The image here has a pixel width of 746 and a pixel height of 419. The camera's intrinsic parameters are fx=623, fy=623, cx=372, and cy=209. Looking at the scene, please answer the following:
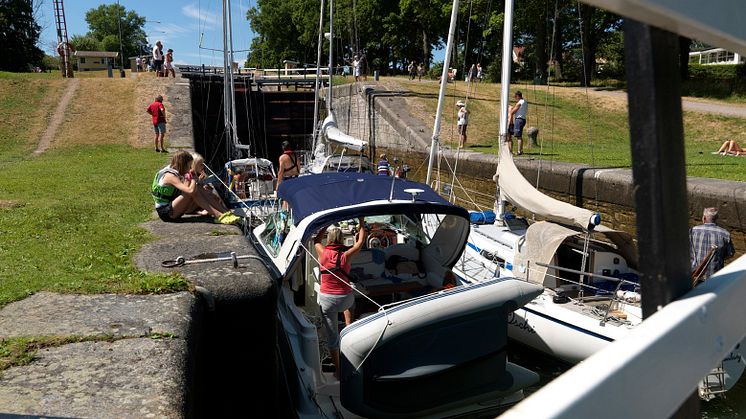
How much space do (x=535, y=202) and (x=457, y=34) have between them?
99.9 feet

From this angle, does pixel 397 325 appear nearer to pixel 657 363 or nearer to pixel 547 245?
pixel 547 245

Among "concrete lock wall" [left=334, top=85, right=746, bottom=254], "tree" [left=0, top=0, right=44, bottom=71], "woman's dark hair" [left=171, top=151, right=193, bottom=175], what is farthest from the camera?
"tree" [left=0, top=0, right=44, bottom=71]

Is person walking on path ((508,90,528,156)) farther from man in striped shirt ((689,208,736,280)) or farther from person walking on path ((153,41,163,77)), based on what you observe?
person walking on path ((153,41,163,77))

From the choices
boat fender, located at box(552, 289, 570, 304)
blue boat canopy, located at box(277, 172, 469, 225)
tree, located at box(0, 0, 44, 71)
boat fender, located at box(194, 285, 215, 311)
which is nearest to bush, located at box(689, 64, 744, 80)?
boat fender, located at box(552, 289, 570, 304)

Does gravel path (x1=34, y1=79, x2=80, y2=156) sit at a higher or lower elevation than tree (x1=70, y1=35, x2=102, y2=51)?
lower

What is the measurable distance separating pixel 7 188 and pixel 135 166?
4.33 meters

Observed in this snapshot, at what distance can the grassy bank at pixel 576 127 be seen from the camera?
14.0m

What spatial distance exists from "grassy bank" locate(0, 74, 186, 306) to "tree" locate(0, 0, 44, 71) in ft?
95.7

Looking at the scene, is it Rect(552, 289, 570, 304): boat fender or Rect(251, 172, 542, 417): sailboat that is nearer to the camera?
Rect(251, 172, 542, 417): sailboat

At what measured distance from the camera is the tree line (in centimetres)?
2828

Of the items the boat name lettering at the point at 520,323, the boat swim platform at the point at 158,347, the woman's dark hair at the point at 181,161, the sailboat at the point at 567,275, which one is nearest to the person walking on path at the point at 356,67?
the sailboat at the point at 567,275

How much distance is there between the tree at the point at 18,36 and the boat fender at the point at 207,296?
4737 cm

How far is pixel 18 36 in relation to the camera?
47.1 meters

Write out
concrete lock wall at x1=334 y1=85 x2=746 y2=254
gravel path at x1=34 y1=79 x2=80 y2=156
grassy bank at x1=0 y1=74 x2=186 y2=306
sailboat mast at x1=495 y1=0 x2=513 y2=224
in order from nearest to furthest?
grassy bank at x1=0 y1=74 x2=186 y2=306, concrete lock wall at x1=334 y1=85 x2=746 y2=254, sailboat mast at x1=495 y1=0 x2=513 y2=224, gravel path at x1=34 y1=79 x2=80 y2=156
